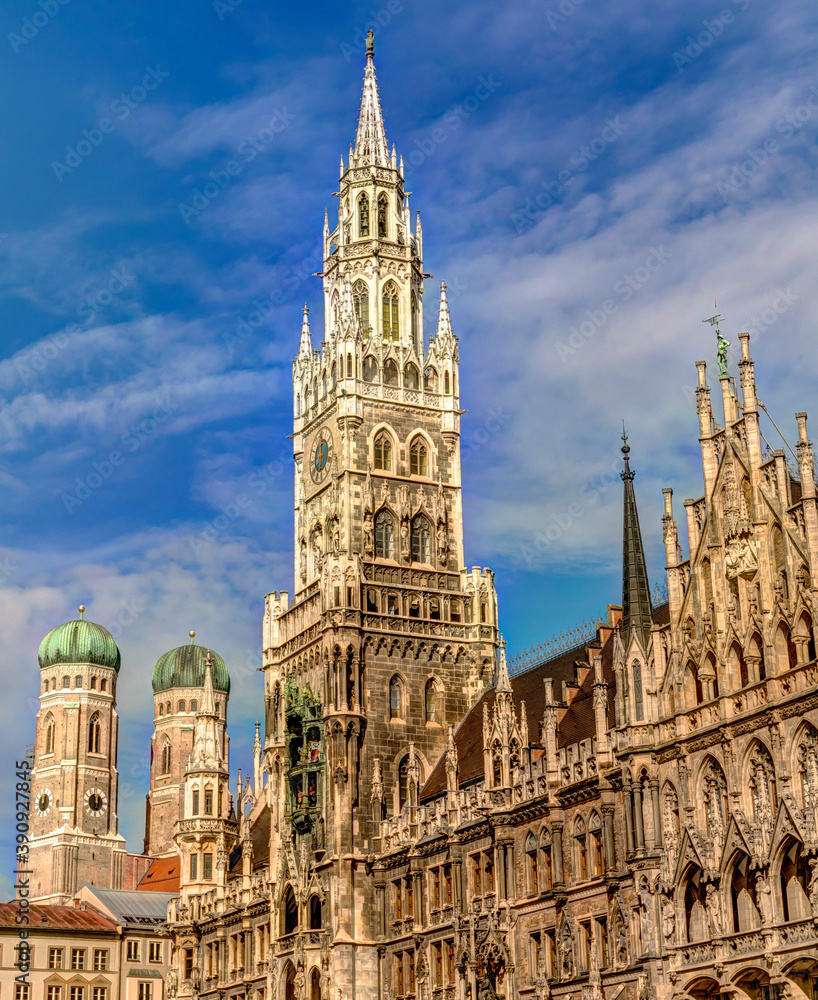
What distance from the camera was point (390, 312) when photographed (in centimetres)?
8050

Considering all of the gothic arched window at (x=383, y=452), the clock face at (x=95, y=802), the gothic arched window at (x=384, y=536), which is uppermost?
the gothic arched window at (x=383, y=452)

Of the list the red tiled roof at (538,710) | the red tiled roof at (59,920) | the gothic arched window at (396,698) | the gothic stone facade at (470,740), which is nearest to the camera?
the gothic stone facade at (470,740)

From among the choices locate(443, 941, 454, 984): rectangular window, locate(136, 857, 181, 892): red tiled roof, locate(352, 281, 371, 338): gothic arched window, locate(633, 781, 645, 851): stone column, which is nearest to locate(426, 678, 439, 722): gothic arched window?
locate(443, 941, 454, 984): rectangular window

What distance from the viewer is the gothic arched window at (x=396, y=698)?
235 feet

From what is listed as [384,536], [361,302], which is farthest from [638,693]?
[361,302]

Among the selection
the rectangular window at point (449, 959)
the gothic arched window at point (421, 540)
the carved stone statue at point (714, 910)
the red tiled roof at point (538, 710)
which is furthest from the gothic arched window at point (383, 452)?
the carved stone statue at point (714, 910)

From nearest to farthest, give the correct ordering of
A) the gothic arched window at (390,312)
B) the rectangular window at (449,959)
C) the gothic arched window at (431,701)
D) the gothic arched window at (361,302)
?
the rectangular window at (449,959)
the gothic arched window at (431,701)
the gothic arched window at (361,302)
the gothic arched window at (390,312)

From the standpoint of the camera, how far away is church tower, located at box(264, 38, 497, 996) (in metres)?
69.1

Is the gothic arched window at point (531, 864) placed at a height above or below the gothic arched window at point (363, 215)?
below

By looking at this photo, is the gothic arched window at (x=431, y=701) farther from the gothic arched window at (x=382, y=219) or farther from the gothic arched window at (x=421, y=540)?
the gothic arched window at (x=382, y=219)

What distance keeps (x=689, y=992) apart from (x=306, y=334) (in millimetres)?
45663

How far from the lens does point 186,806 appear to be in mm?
90188

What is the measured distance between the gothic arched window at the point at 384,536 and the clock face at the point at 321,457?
4114 mm

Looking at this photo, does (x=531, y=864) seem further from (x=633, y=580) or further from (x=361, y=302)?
(x=361, y=302)
